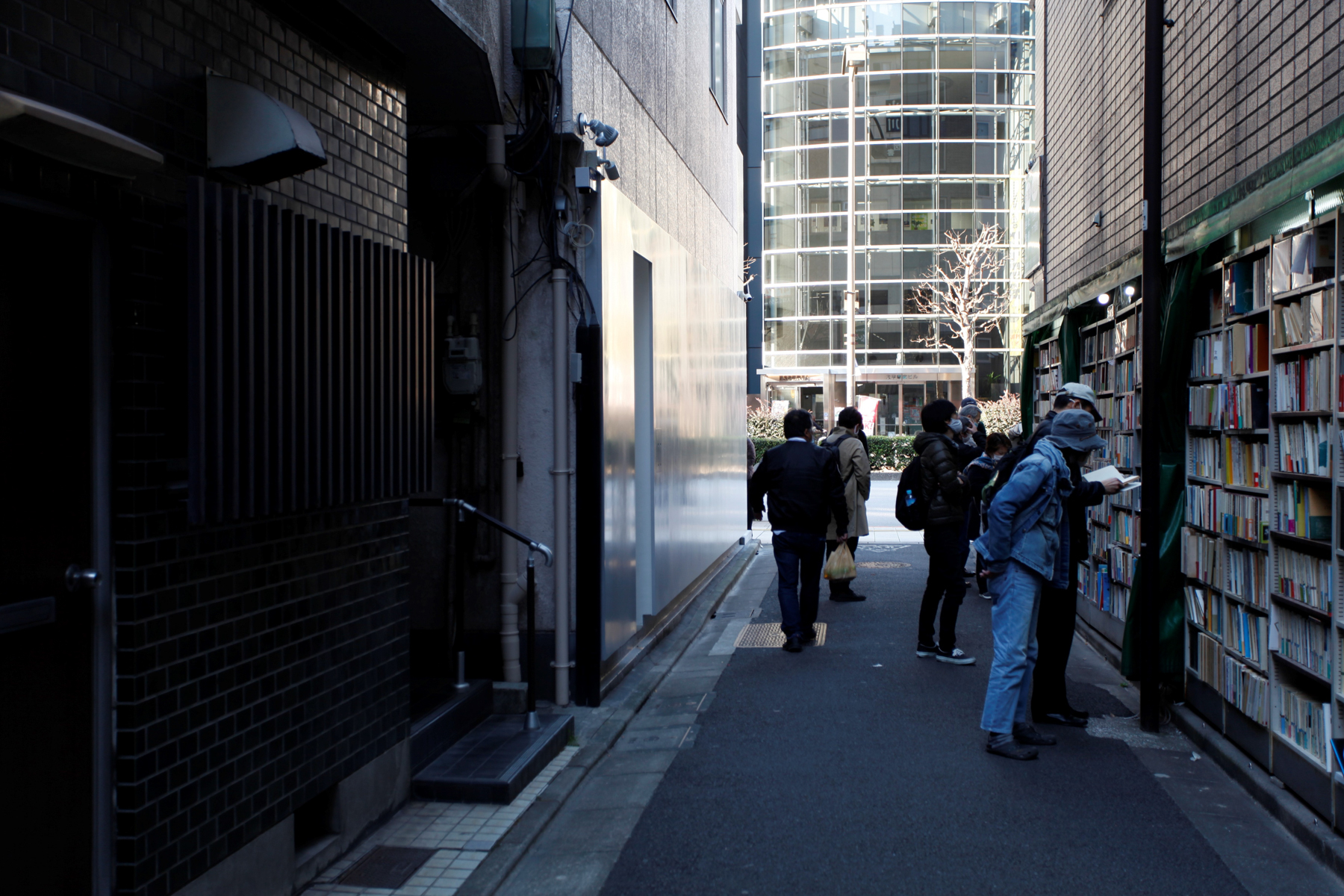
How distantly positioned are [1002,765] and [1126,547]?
3161 mm

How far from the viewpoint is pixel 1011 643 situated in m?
6.18

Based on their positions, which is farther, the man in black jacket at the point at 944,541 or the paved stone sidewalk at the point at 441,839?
the man in black jacket at the point at 944,541

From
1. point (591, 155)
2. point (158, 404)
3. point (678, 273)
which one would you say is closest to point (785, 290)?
point (678, 273)

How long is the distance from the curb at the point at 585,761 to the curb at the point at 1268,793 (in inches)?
130

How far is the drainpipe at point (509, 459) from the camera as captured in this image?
7.22m

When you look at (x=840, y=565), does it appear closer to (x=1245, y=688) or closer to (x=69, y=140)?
(x=1245, y=688)

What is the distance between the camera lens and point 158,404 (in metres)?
3.65

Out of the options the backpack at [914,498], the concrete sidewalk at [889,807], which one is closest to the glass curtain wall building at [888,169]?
the backpack at [914,498]

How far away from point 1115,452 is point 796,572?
2722 millimetres

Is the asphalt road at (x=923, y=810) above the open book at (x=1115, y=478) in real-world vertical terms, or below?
below

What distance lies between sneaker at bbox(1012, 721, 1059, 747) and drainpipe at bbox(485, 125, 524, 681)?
307cm

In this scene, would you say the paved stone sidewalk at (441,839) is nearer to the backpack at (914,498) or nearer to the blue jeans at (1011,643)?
the blue jeans at (1011,643)

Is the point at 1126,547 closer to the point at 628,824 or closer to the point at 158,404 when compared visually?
the point at 628,824

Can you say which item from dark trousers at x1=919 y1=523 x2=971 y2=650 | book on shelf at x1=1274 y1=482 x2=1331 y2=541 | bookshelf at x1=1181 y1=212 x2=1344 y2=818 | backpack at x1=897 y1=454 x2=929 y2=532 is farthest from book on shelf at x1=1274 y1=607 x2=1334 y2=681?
backpack at x1=897 y1=454 x2=929 y2=532
